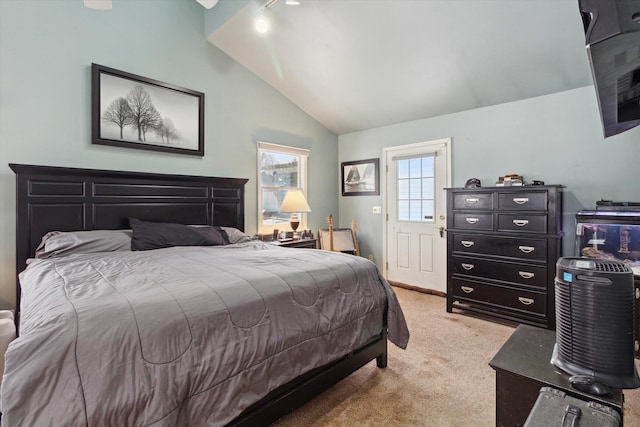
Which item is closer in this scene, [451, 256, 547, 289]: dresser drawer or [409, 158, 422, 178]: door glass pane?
[451, 256, 547, 289]: dresser drawer

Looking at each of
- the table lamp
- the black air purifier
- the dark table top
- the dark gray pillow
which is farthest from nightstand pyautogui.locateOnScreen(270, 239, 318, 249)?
the black air purifier

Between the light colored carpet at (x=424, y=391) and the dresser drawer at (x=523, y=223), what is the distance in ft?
3.38

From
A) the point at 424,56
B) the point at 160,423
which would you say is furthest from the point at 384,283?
the point at 424,56

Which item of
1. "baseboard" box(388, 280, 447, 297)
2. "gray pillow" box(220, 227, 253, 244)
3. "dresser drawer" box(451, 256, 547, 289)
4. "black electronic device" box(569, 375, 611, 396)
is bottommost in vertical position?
"baseboard" box(388, 280, 447, 297)

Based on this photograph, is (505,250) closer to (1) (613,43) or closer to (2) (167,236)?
(1) (613,43)

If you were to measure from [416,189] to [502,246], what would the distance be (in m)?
1.45

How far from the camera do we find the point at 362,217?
201 inches

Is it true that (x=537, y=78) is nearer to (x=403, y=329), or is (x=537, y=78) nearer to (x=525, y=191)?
(x=525, y=191)

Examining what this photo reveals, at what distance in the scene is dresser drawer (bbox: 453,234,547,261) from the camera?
3.08 metres

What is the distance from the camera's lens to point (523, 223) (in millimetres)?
3154

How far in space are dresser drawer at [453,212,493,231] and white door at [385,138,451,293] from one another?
0.58 metres

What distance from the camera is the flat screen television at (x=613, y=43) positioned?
2.22 feet

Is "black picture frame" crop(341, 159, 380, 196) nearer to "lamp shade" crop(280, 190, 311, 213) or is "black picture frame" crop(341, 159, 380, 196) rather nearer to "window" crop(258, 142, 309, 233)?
"window" crop(258, 142, 309, 233)

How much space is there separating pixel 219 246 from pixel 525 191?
2991mm
